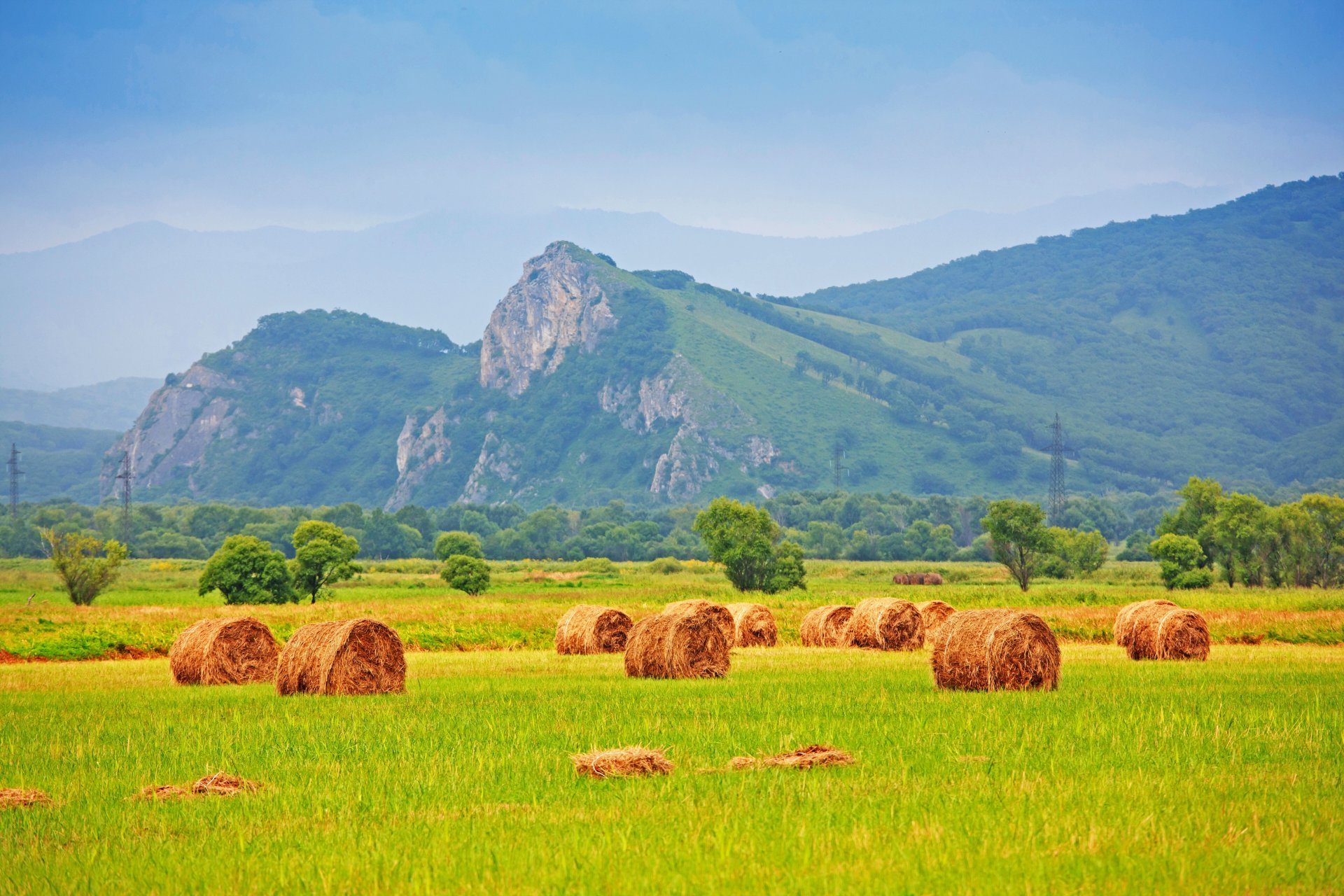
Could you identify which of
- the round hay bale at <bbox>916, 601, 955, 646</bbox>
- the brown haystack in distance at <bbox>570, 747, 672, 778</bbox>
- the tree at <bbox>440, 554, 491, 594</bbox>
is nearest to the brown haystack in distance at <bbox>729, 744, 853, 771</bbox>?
the brown haystack in distance at <bbox>570, 747, 672, 778</bbox>

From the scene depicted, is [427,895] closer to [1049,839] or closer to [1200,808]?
[1049,839]

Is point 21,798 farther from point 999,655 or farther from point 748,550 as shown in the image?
point 748,550

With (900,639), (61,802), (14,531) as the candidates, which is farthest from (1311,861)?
(14,531)

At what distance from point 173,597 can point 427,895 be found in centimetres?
6128

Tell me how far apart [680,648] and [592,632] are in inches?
386

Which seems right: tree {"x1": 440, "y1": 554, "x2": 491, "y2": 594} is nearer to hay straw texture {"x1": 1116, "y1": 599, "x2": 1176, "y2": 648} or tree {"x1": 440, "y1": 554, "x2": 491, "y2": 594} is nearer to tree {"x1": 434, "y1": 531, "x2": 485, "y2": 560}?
hay straw texture {"x1": 1116, "y1": 599, "x2": 1176, "y2": 648}

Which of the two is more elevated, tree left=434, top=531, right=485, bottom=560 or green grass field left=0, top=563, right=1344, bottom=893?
green grass field left=0, top=563, right=1344, bottom=893

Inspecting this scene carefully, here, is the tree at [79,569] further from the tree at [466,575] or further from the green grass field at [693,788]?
the green grass field at [693,788]

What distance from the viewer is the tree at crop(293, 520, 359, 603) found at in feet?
221

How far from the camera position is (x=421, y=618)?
48.8m

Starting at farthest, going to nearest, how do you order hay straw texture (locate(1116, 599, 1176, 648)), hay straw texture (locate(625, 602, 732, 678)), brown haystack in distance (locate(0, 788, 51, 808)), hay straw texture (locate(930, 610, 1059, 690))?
1. hay straw texture (locate(1116, 599, 1176, 648))
2. hay straw texture (locate(625, 602, 732, 678))
3. hay straw texture (locate(930, 610, 1059, 690))
4. brown haystack in distance (locate(0, 788, 51, 808))

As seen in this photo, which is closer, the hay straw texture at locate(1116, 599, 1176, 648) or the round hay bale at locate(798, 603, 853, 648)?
the hay straw texture at locate(1116, 599, 1176, 648)

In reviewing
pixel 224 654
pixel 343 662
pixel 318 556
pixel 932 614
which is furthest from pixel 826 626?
pixel 318 556

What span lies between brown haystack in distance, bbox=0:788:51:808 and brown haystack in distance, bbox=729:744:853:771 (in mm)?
7237
